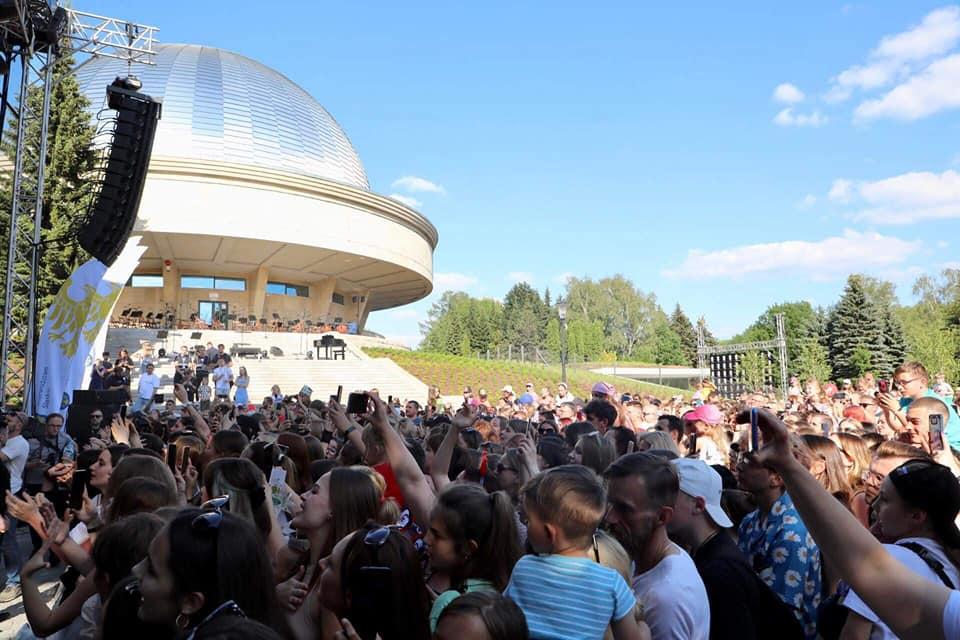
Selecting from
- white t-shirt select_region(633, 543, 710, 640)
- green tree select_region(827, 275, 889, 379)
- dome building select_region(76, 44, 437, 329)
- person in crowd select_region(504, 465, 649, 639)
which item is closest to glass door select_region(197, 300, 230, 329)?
dome building select_region(76, 44, 437, 329)

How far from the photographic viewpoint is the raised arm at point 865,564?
1.54 meters

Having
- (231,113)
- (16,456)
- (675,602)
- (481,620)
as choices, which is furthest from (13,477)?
(231,113)

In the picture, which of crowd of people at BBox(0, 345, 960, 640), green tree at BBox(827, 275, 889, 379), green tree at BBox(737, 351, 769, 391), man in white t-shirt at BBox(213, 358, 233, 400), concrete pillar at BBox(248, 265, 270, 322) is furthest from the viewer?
concrete pillar at BBox(248, 265, 270, 322)

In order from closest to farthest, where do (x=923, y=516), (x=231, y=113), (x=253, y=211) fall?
(x=923, y=516) < (x=253, y=211) < (x=231, y=113)

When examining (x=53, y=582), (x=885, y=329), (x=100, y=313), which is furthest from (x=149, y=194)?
(x=885, y=329)

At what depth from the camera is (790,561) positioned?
142 inches

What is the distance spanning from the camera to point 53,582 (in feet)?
25.3

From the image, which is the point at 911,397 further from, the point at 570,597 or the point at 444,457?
the point at 570,597

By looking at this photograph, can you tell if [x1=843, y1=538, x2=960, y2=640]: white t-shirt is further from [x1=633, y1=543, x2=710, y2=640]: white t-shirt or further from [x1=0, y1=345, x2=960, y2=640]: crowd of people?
[x1=633, y1=543, x2=710, y2=640]: white t-shirt

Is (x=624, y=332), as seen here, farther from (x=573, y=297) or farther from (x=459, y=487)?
(x=459, y=487)

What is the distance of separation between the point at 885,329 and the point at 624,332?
43985mm

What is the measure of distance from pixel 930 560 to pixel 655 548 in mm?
979

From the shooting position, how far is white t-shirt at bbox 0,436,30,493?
8.52 m

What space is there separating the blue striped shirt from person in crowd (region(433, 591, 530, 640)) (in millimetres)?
273
